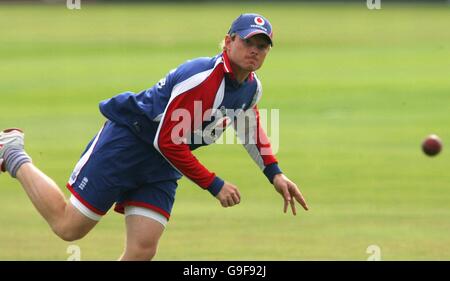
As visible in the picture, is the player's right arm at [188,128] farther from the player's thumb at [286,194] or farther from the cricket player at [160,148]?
the player's thumb at [286,194]

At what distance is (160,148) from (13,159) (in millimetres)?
1590

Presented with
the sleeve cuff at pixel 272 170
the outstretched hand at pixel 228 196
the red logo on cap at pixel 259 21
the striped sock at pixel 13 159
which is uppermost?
the red logo on cap at pixel 259 21

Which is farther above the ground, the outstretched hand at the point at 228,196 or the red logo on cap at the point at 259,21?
the red logo on cap at the point at 259,21

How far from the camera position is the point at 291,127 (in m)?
22.1

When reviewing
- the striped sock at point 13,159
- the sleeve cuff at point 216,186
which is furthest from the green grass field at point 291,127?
the sleeve cuff at point 216,186

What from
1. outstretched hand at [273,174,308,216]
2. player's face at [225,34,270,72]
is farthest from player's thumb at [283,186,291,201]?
player's face at [225,34,270,72]

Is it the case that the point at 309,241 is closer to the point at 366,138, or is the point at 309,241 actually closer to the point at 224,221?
the point at 224,221

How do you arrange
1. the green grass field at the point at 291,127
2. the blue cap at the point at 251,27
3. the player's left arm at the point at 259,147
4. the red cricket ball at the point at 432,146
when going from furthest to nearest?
the red cricket ball at the point at 432,146 → the green grass field at the point at 291,127 → the player's left arm at the point at 259,147 → the blue cap at the point at 251,27

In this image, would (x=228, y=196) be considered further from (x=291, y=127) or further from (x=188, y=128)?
(x=291, y=127)

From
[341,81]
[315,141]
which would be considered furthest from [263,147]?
[341,81]

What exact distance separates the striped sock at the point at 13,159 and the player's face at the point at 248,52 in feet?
6.70

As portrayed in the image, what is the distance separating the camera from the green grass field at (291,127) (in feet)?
38.0

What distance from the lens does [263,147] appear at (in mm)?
9461

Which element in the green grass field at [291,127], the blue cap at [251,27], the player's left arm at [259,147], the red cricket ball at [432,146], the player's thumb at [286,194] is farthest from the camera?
the red cricket ball at [432,146]
